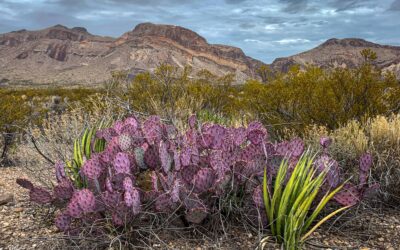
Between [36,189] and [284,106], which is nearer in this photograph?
[36,189]

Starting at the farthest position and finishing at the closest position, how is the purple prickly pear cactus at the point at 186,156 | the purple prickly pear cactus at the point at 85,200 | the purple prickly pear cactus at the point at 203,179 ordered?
1. the purple prickly pear cactus at the point at 186,156
2. the purple prickly pear cactus at the point at 203,179
3. the purple prickly pear cactus at the point at 85,200

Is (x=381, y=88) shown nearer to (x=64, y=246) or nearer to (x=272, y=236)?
(x=272, y=236)

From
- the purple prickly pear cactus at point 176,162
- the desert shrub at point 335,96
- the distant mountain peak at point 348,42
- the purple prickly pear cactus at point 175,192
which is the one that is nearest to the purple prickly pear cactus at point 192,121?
the purple prickly pear cactus at point 176,162

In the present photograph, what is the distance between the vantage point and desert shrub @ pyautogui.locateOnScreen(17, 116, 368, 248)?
3539mm

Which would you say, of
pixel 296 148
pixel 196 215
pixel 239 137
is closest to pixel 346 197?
pixel 296 148

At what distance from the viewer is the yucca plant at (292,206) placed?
11.0 feet

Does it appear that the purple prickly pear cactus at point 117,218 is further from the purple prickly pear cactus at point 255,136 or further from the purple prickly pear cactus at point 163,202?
the purple prickly pear cactus at point 255,136

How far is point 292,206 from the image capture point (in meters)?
3.47

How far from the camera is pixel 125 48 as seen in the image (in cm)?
17812

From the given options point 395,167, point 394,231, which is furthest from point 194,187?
point 395,167

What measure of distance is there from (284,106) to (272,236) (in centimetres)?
648

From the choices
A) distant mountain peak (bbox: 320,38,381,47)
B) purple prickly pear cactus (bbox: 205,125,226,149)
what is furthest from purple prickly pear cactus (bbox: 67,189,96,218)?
distant mountain peak (bbox: 320,38,381,47)

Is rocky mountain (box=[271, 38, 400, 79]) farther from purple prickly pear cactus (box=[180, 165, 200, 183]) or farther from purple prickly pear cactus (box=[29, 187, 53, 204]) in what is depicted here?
purple prickly pear cactus (box=[29, 187, 53, 204])

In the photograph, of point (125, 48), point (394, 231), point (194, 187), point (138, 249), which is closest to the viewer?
point (138, 249)
